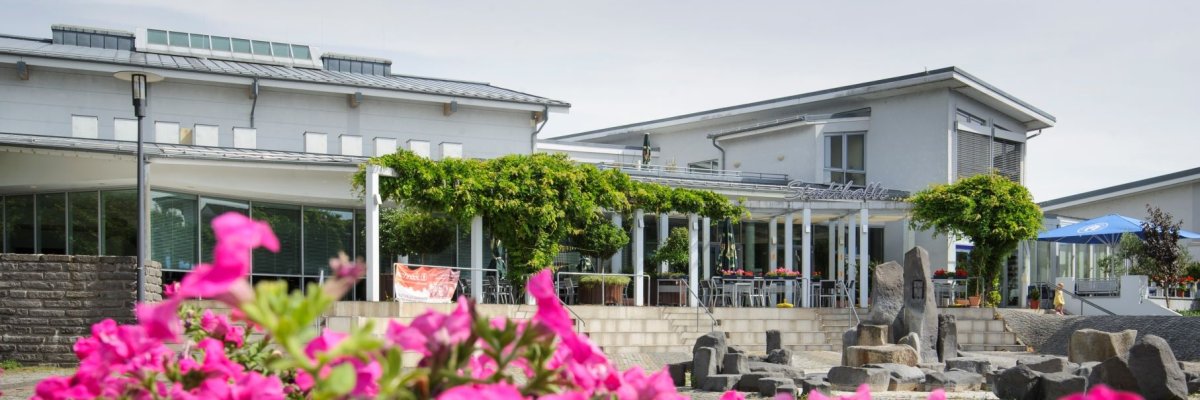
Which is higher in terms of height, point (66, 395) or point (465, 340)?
→ point (465, 340)

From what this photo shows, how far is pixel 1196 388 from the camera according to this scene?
15062 millimetres

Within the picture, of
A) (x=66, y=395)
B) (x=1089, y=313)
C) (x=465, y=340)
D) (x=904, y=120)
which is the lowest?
(x=1089, y=313)

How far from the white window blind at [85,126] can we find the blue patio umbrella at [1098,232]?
23257 millimetres

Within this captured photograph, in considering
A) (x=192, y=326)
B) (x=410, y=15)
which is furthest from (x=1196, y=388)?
(x=192, y=326)

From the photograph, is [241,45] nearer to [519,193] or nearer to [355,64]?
[355,64]

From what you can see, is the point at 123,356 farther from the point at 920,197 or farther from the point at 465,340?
the point at 920,197

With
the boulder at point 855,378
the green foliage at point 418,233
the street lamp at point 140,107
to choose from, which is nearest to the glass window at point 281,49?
the green foliage at point 418,233

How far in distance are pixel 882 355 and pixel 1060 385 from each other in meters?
5.05

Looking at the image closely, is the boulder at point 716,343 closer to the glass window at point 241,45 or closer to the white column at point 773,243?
the white column at point 773,243

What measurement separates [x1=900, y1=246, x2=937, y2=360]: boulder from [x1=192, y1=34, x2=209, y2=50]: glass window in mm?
19254

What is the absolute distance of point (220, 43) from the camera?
32.4 metres

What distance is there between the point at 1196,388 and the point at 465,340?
15.2 metres

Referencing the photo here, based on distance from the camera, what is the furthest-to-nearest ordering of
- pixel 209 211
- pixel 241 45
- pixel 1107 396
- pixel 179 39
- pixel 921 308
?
1. pixel 241 45
2. pixel 179 39
3. pixel 209 211
4. pixel 921 308
5. pixel 1107 396

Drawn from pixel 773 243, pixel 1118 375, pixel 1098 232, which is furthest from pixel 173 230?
pixel 1098 232
